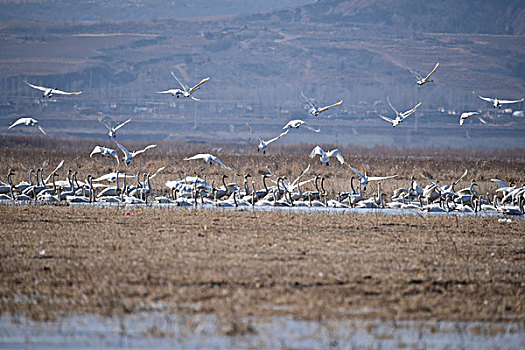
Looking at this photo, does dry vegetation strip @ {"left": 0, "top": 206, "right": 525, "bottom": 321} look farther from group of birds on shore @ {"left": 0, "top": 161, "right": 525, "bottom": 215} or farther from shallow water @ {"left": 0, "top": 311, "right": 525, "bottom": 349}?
group of birds on shore @ {"left": 0, "top": 161, "right": 525, "bottom": 215}

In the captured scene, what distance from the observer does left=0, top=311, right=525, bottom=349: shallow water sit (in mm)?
9391

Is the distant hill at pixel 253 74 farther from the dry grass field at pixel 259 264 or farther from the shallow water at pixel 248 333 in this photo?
the shallow water at pixel 248 333

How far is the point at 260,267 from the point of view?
1280 cm

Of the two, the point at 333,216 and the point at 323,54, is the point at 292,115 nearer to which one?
the point at 323,54

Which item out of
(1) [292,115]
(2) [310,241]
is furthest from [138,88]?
(2) [310,241]

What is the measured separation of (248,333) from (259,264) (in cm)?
342

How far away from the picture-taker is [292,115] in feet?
436

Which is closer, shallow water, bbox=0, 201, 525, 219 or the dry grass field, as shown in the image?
the dry grass field

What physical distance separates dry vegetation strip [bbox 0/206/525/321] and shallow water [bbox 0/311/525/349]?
1.03 ft

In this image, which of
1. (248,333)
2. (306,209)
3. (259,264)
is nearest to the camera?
(248,333)

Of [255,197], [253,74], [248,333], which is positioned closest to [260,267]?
[248,333]

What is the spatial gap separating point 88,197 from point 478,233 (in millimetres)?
12406

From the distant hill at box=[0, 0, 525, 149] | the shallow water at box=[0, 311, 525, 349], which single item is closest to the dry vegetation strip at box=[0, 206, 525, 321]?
the shallow water at box=[0, 311, 525, 349]

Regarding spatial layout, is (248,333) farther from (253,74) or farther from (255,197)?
(253,74)
